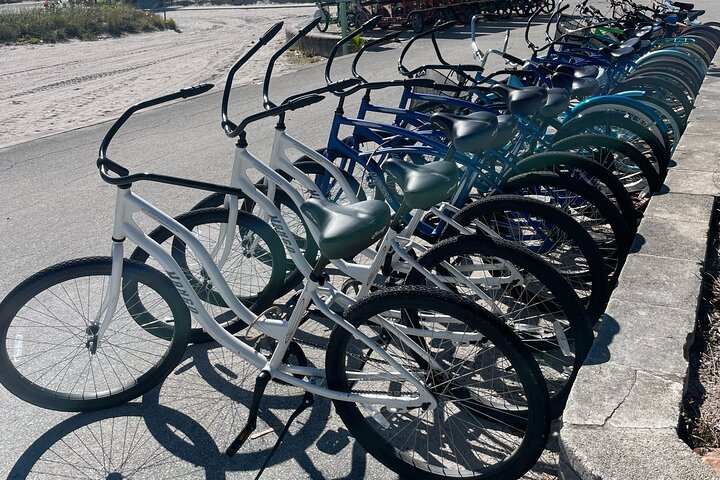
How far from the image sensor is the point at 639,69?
6.73 metres

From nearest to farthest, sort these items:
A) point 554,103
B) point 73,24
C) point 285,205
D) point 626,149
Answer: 1. point 285,205
2. point 626,149
3. point 554,103
4. point 73,24

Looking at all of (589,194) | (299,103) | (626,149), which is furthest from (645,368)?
(299,103)

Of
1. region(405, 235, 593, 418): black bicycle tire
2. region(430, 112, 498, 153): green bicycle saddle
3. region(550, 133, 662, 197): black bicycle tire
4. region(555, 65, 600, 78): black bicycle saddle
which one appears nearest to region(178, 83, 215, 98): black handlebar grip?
region(430, 112, 498, 153): green bicycle saddle

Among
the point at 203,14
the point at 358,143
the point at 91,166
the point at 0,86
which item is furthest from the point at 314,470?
the point at 203,14

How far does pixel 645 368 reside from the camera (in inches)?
99.9

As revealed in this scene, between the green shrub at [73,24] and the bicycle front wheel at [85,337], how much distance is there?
942 inches

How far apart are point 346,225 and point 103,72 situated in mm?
15683

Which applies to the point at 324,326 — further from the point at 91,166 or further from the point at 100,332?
the point at 91,166

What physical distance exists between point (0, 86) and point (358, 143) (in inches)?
509

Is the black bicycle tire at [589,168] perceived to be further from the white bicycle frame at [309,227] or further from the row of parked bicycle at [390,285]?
the white bicycle frame at [309,227]

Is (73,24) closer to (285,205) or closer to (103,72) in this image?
(103,72)

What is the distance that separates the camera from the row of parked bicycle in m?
2.59

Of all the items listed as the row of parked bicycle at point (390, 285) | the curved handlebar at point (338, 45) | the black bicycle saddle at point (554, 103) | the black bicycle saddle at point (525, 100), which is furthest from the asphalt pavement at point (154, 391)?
the black bicycle saddle at point (554, 103)

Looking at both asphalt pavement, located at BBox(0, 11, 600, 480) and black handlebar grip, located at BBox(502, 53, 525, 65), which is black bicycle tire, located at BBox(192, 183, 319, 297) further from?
black handlebar grip, located at BBox(502, 53, 525, 65)
